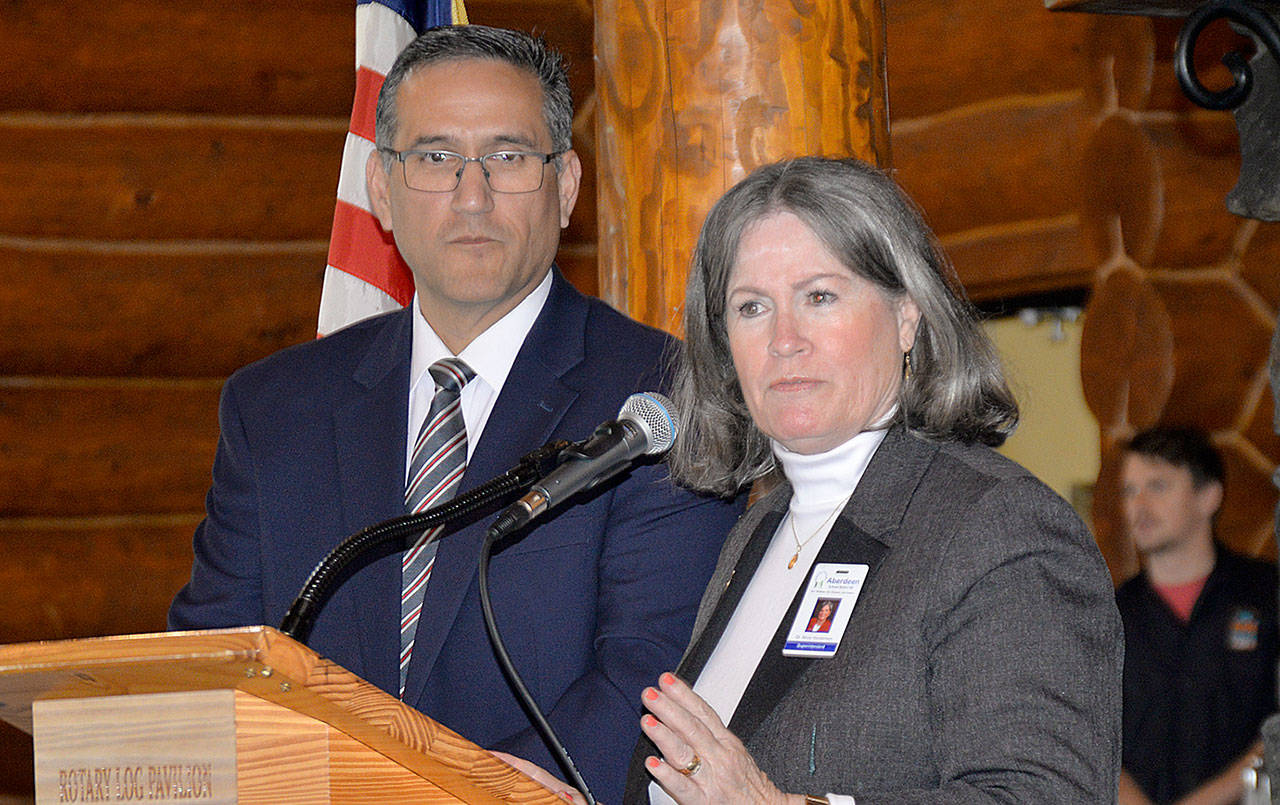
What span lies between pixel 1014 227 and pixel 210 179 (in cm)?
297

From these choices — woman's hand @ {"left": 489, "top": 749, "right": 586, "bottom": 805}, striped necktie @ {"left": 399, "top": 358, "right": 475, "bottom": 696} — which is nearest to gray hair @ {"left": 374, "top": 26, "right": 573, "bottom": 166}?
striped necktie @ {"left": 399, "top": 358, "right": 475, "bottom": 696}

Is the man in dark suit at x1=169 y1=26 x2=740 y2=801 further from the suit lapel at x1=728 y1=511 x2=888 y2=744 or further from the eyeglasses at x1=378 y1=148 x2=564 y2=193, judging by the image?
the suit lapel at x1=728 y1=511 x2=888 y2=744

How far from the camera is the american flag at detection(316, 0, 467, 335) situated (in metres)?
3.44

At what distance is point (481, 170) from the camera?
2332 millimetres

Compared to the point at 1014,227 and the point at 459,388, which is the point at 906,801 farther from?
the point at 1014,227

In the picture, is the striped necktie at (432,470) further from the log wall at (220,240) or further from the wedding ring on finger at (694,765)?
the log wall at (220,240)

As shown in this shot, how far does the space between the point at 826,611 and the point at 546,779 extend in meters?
0.38

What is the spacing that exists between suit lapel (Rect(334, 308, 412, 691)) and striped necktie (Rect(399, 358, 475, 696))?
17mm

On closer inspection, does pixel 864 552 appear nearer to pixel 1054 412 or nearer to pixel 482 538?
pixel 482 538

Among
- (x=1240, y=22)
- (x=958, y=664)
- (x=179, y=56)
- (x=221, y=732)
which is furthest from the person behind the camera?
(x=179, y=56)

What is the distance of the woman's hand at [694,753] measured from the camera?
58.1 inches

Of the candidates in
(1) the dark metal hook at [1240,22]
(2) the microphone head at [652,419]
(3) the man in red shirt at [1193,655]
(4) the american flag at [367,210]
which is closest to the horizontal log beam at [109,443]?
(4) the american flag at [367,210]

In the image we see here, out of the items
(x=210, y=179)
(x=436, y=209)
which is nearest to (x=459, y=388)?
(x=436, y=209)

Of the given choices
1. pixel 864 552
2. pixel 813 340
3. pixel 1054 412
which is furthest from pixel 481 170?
pixel 1054 412
